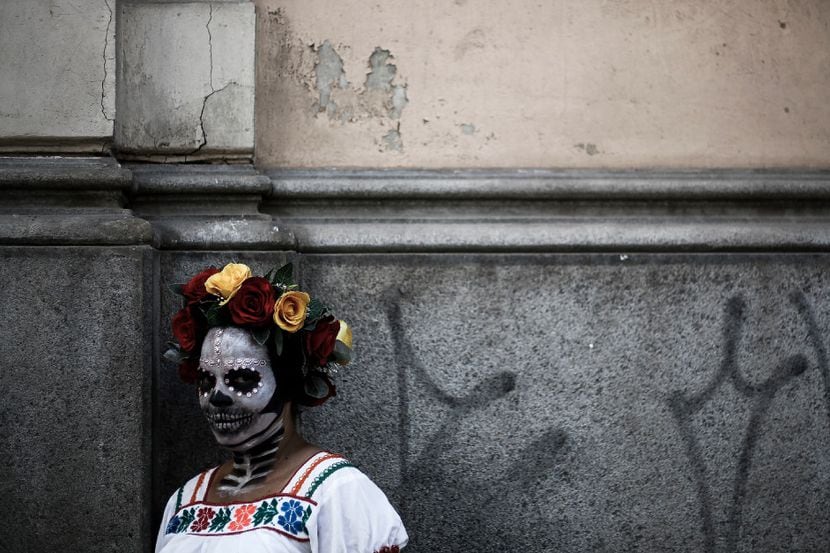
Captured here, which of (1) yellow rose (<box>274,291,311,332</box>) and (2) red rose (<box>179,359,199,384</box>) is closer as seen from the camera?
(1) yellow rose (<box>274,291,311,332</box>)

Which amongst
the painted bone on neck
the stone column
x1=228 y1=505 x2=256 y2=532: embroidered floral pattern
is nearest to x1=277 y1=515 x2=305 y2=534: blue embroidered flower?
x1=228 y1=505 x2=256 y2=532: embroidered floral pattern

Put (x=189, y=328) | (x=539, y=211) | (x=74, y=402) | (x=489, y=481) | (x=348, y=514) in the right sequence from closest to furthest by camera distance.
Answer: (x=348, y=514) → (x=189, y=328) → (x=74, y=402) → (x=489, y=481) → (x=539, y=211)

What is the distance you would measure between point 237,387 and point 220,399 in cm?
6

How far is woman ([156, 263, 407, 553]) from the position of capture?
3229 mm

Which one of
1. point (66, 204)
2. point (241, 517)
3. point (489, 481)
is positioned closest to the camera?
point (241, 517)

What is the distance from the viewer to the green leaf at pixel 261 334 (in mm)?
3332

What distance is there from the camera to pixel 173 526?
350cm

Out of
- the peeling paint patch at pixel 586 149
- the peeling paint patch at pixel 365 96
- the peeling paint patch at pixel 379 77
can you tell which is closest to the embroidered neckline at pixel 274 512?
the peeling paint patch at pixel 365 96

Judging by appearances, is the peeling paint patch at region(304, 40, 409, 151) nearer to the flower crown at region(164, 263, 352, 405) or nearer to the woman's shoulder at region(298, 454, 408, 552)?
the flower crown at region(164, 263, 352, 405)

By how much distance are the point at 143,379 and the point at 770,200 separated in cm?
255

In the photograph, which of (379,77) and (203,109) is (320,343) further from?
(379,77)

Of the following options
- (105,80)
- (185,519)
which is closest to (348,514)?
(185,519)

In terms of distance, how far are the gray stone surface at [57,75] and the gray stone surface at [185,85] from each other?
0.49 ft

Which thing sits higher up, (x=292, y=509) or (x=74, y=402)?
(x=74, y=402)
